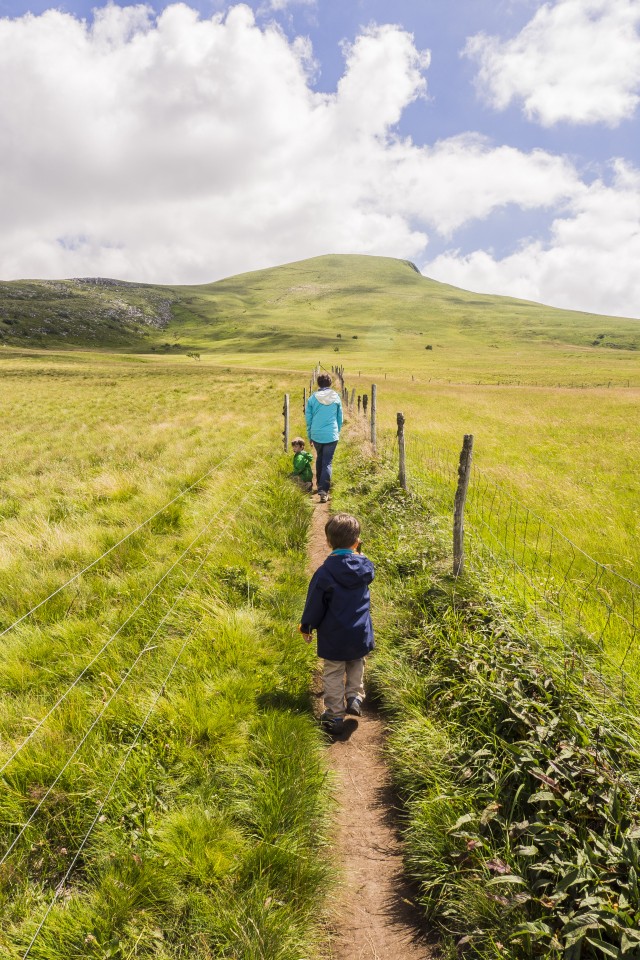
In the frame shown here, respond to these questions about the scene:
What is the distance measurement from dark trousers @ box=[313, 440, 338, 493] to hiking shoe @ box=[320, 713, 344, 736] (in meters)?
6.84

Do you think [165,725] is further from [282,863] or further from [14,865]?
[282,863]

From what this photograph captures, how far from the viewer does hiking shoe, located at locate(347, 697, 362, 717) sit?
→ 4.44m

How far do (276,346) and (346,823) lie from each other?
13925 cm

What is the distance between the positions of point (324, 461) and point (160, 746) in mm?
7651

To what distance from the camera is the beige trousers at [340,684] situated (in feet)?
14.3

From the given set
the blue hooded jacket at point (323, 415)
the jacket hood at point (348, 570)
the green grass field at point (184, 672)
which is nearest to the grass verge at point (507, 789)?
the green grass field at point (184, 672)

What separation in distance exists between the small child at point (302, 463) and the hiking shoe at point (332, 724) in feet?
24.1

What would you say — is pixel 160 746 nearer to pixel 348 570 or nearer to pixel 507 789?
pixel 348 570

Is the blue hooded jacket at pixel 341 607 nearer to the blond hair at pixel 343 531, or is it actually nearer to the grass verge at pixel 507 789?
the blond hair at pixel 343 531

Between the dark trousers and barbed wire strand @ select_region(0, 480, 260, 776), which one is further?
the dark trousers

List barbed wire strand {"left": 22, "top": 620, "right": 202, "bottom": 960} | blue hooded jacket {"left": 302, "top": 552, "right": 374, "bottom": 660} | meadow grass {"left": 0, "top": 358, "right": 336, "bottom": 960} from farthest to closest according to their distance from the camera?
blue hooded jacket {"left": 302, "top": 552, "right": 374, "bottom": 660}, meadow grass {"left": 0, "top": 358, "right": 336, "bottom": 960}, barbed wire strand {"left": 22, "top": 620, "right": 202, "bottom": 960}

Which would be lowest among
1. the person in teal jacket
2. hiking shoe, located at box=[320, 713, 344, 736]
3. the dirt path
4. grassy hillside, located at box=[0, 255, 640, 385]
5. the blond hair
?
the dirt path

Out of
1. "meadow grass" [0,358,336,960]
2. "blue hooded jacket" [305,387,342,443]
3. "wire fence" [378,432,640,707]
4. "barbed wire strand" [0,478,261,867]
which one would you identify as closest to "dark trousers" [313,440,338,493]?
"blue hooded jacket" [305,387,342,443]

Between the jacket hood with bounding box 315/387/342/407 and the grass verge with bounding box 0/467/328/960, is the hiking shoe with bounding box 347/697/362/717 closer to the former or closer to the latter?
the grass verge with bounding box 0/467/328/960
